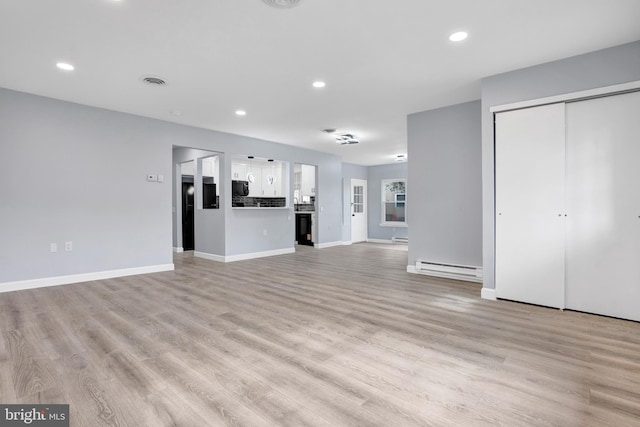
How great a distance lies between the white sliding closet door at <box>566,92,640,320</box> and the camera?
3008 mm

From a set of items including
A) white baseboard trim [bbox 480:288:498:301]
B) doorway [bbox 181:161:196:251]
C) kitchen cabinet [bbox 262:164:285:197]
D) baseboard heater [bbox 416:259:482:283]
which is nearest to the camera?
white baseboard trim [bbox 480:288:498:301]

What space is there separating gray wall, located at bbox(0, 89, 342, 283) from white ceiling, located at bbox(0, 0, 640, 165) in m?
0.37

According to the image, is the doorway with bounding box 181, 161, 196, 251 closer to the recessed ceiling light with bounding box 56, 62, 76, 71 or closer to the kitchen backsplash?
the kitchen backsplash

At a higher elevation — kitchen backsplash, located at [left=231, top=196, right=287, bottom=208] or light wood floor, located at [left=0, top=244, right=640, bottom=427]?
kitchen backsplash, located at [left=231, top=196, right=287, bottom=208]

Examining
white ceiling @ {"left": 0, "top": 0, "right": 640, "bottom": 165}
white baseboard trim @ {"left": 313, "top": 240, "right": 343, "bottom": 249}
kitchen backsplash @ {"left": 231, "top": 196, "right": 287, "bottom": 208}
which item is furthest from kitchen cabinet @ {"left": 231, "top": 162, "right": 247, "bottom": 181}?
white ceiling @ {"left": 0, "top": 0, "right": 640, "bottom": 165}

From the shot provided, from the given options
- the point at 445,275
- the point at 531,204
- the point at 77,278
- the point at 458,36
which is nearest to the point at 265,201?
the point at 77,278

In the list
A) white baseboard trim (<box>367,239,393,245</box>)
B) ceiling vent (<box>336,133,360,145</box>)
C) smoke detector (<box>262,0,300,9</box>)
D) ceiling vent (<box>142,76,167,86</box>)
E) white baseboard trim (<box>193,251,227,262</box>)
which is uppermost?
ceiling vent (<box>142,76,167,86</box>)

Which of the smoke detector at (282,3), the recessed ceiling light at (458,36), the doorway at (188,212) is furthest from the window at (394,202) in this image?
the smoke detector at (282,3)

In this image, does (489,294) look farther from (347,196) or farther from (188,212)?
(188,212)

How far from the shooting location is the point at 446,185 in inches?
195

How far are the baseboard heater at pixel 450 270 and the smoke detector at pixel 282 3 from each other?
408 centimetres

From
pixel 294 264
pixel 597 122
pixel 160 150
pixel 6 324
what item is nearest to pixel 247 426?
pixel 6 324

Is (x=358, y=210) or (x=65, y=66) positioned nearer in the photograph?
(x=65, y=66)

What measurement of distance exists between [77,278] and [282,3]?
472 cm
